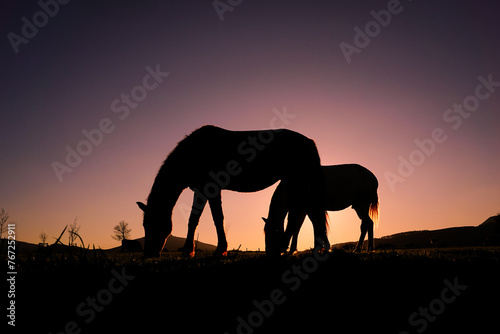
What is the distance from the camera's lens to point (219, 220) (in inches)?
279

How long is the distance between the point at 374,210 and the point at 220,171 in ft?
28.8

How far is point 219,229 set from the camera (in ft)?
23.0

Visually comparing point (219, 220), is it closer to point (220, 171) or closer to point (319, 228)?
point (220, 171)

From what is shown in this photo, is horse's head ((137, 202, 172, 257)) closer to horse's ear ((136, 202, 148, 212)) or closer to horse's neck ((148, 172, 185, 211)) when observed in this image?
horse's ear ((136, 202, 148, 212))

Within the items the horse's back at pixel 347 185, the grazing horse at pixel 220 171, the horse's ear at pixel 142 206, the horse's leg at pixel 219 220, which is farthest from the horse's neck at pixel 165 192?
the horse's back at pixel 347 185

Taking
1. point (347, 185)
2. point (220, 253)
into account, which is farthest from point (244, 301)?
point (347, 185)

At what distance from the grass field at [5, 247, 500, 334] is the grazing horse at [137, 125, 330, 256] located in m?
3.67

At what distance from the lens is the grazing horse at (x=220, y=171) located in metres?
6.74

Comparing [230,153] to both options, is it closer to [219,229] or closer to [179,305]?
[219,229]

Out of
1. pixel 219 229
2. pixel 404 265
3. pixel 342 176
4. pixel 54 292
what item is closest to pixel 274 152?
pixel 219 229

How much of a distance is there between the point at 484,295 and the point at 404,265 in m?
0.99

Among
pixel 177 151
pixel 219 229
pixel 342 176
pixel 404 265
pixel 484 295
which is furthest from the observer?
pixel 342 176

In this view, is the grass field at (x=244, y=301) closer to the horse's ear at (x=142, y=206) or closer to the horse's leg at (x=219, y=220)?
the horse's leg at (x=219, y=220)

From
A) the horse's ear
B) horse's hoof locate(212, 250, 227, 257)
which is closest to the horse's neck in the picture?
the horse's ear
